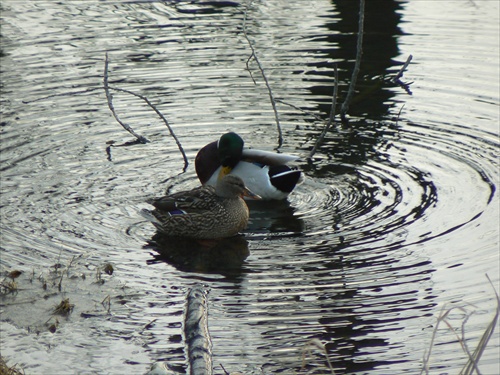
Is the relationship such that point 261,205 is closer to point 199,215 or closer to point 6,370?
point 199,215

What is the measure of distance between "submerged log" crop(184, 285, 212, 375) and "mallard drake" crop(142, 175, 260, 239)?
2115mm

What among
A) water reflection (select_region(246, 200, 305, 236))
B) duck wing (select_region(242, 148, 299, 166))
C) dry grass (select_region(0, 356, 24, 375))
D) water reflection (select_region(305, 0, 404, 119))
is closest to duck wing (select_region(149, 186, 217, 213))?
water reflection (select_region(246, 200, 305, 236))

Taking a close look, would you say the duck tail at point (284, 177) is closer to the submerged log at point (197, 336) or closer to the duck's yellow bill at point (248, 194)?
the duck's yellow bill at point (248, 194)

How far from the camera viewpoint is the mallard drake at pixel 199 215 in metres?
7.96

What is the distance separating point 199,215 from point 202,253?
365 mm

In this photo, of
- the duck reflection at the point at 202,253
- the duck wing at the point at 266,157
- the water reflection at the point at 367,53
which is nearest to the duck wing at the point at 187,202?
the duck reflection at the point at 202,253

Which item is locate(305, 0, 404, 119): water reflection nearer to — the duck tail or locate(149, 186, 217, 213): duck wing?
the duck tail

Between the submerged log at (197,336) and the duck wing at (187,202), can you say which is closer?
the submerged log at (197,336)

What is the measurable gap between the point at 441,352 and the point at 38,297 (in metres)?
2.84

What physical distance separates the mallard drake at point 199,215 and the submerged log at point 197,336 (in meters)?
2.12

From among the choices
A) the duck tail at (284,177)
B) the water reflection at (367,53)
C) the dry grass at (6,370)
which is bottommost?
the water reflection at (367,53)

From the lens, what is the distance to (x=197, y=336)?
5.20m

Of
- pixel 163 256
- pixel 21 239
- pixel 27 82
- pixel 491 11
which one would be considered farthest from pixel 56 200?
pixel 491 11

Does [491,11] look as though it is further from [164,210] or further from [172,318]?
[172,318]
